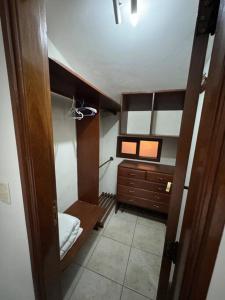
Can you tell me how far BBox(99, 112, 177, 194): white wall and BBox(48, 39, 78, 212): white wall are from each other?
760 millimetres

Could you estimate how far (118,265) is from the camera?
146 cm

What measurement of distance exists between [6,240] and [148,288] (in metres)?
1.36

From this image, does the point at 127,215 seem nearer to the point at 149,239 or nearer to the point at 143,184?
the point at 149,239

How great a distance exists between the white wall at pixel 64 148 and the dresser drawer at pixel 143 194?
759 mm

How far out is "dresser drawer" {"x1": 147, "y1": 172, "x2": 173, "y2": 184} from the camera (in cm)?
187

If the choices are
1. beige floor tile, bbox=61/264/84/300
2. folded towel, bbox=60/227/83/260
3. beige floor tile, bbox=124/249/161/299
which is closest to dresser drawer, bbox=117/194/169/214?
beige floor tile, bbox=124/249/161/299

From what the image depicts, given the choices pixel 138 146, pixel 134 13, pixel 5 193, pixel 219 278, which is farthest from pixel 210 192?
pixel 138 146

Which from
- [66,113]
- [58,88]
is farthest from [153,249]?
[58,88]

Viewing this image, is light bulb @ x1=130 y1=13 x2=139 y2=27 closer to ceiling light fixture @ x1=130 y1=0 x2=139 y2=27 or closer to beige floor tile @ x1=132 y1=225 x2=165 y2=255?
ceiling light fixture @ x1=130 y1=0 x2=139 y2=27

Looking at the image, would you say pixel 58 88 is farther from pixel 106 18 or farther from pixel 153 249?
pixel 153 249

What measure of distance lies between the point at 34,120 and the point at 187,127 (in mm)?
651

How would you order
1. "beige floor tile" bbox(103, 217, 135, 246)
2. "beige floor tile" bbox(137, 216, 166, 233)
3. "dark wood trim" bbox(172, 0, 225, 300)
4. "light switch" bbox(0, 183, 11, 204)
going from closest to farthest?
"dark wood trim" bbox(172, 0, 225, 300)
"light switch" bbox(0, 183, 11, 204)
"beige floor tile" bbox(103, 217, 135, 246)
"beige floor tile" bbox(137, 216, 166, 233)

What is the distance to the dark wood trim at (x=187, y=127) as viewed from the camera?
0.48 metres

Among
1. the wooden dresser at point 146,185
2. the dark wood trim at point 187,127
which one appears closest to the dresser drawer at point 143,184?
the wooden dresser at point 146,185
